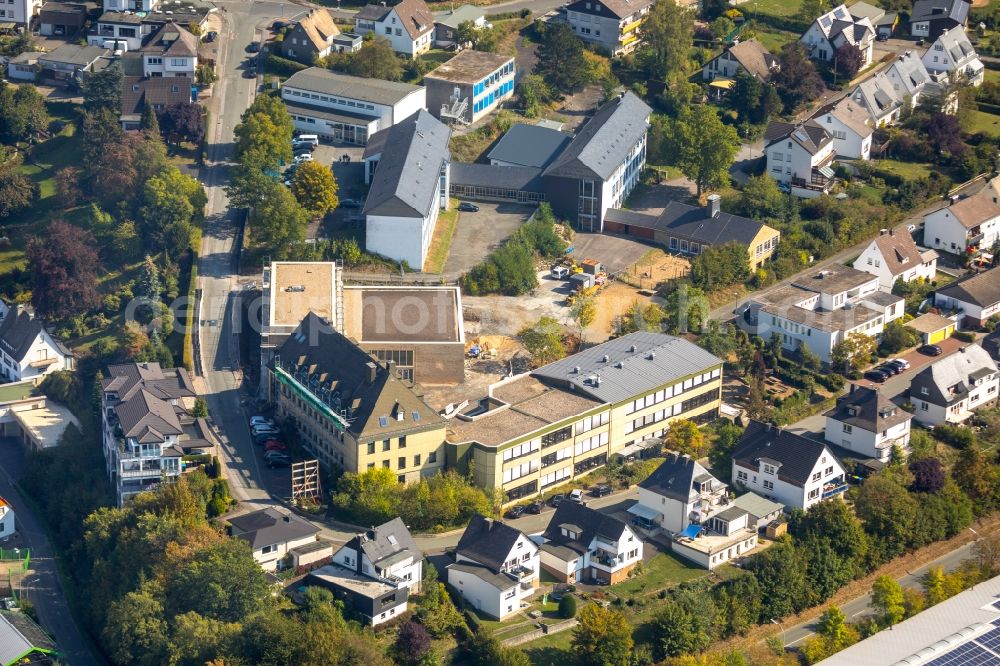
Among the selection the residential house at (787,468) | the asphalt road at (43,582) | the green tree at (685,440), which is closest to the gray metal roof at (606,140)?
the green tree at (685,440)

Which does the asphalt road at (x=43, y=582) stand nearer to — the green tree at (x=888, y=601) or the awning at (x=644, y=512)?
the awning at (x=644, y=512)

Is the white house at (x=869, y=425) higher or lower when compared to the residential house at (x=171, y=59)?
lower

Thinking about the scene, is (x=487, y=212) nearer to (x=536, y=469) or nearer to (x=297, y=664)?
(x=536, y=469)

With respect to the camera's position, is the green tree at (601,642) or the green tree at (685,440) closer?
the green tree at (601,642)

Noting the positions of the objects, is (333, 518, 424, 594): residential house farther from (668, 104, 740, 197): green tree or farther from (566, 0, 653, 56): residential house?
(566, 0, 653, 56): residential house

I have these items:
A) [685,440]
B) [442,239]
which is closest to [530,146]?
[442,239]

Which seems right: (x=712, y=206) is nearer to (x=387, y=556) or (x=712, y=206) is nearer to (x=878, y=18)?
(x=878, y=18)

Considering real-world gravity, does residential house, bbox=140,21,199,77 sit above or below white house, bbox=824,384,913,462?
above

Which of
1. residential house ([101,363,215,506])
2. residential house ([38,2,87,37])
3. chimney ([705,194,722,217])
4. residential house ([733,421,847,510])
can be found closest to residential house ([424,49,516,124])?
chimney ([705,194,722,217])
